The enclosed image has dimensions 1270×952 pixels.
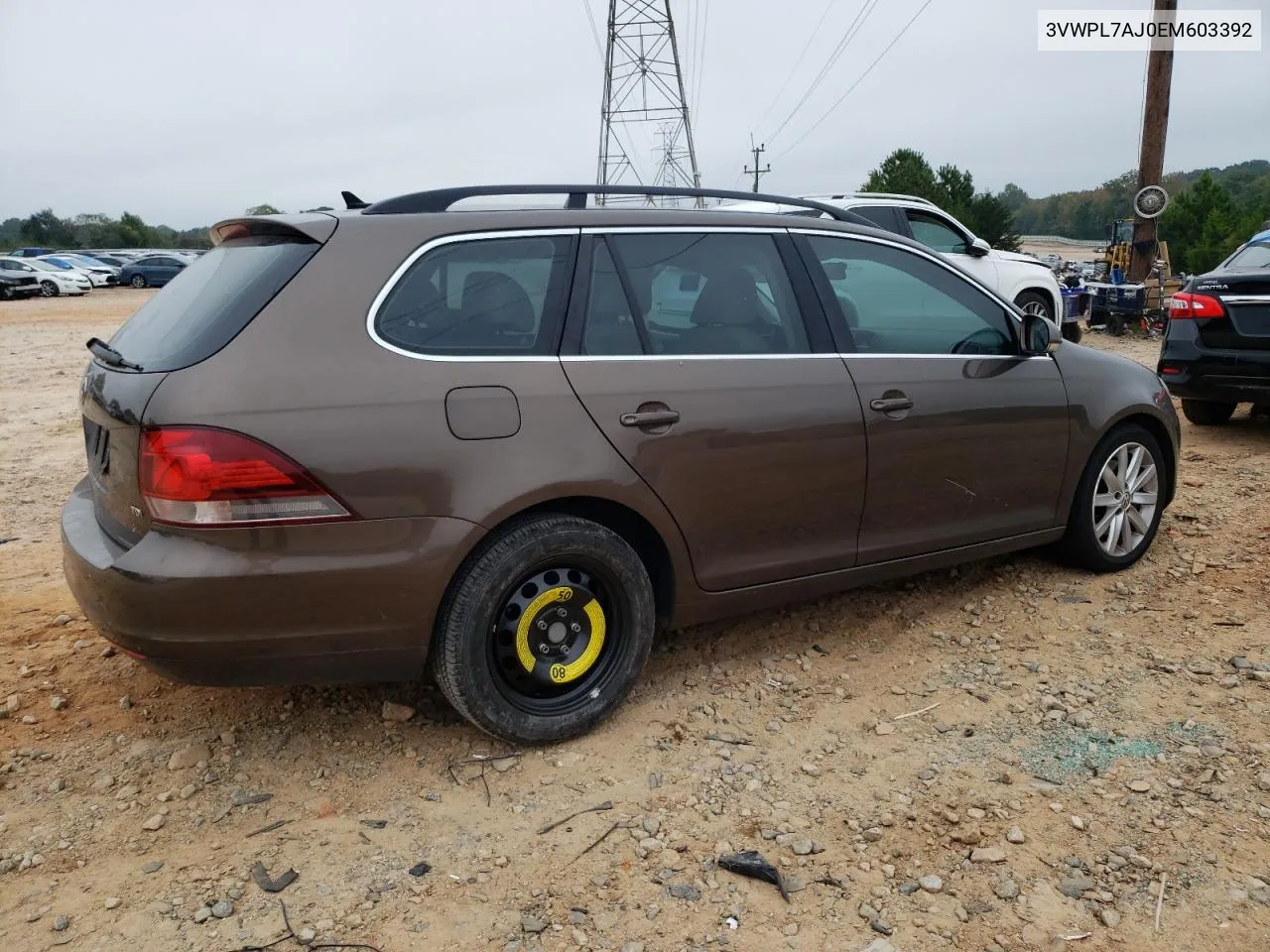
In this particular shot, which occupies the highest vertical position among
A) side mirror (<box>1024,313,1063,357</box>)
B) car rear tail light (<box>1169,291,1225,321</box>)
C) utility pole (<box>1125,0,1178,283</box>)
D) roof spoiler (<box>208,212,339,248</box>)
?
utility pole (<box>1125,0,1178,283</box>)

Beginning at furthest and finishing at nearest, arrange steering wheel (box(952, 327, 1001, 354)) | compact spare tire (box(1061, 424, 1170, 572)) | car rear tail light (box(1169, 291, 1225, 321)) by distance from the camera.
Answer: car rear tail light (box(1169, 291, 1225, 321)) → compact spare tire (box(1061, 424, 1170, 572)) → steering wheel (box(952, 327, 1001, 354))

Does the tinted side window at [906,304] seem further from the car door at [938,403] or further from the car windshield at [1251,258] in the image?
the car windshield at [1251,258]

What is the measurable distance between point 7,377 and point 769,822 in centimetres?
1294

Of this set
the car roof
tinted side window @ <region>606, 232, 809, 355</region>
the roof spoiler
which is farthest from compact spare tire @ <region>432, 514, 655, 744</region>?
the roof spoiler

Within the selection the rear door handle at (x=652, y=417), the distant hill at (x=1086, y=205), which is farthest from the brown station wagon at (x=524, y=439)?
the distant hill at (x=1086, y=205)

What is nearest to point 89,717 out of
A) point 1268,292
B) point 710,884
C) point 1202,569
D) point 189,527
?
point 189,527

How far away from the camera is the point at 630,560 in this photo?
3.26 meters

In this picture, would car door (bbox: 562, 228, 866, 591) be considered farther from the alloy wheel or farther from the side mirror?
the alloy wheel

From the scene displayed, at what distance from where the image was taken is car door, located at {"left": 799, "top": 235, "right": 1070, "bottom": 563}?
12.4ft

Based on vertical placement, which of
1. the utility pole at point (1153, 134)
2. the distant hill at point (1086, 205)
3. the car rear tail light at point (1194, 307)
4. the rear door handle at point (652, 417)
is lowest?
the rear door handle at point (652, 417)

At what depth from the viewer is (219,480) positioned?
2.66 m

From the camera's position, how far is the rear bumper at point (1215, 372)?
22.4ft

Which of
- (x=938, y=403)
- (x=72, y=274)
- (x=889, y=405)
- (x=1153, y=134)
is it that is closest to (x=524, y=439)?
(x=889, y=405)

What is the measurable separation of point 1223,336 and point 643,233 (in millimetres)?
5479
